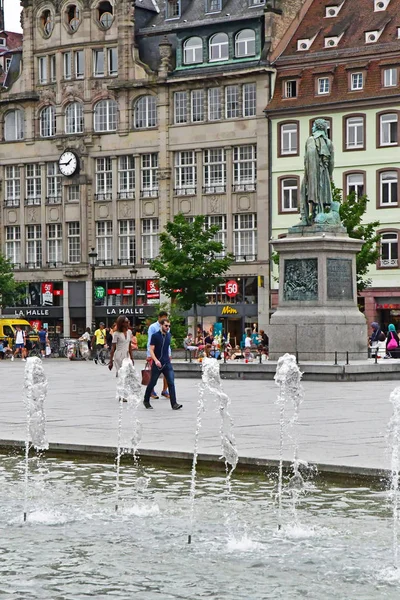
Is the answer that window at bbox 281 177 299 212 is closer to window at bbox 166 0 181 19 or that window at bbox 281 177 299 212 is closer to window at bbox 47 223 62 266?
window at bbox 166 0 181 19

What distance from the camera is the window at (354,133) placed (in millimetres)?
65625

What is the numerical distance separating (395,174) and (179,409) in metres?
44.3

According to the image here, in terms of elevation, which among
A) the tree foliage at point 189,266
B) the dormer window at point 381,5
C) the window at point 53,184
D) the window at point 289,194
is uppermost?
the dormer window at point 381,5

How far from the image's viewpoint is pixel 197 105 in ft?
238

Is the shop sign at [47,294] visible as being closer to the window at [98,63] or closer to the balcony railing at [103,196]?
the balcony railing at [103,196]

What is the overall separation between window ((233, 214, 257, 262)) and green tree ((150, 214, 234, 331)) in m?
7.06

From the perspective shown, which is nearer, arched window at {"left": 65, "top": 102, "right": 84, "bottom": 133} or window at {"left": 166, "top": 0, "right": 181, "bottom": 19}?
window at {"left": 166, "top": 0, "right": 181, "bottom": 19}

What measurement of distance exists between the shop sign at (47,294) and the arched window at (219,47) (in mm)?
15417

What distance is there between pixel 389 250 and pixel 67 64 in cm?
2286

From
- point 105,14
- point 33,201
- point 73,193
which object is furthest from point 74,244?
point 105,14

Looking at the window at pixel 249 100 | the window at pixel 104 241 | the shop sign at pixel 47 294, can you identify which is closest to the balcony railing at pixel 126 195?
the window at pixel 104 241

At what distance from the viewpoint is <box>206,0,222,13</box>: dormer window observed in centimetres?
7288

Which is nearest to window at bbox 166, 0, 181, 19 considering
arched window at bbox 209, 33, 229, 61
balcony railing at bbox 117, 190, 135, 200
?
arched window at bbox 209, 33, 229, 61

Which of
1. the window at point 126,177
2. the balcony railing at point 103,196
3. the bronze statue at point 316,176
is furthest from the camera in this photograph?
the balcony railing at point 103,196
